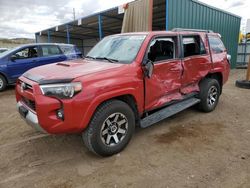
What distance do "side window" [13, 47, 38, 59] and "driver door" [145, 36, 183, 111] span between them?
6286 millimetres

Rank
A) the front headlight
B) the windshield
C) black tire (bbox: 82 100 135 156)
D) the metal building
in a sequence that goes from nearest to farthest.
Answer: the front headlight < black tire (bbox: 82 100 135 156) < the windshield < the metal building

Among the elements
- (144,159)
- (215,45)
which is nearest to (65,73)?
(144,159)

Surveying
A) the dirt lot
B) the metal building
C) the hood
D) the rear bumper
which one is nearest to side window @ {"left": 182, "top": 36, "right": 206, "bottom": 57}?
the dirt lot

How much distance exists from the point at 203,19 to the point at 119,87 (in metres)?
10.1

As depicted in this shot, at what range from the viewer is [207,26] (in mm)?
11758

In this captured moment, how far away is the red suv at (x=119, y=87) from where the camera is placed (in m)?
2.68

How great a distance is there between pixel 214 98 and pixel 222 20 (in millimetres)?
9700

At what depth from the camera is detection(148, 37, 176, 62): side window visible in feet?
12.4

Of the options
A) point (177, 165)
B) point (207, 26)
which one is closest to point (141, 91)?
point (177, 165)

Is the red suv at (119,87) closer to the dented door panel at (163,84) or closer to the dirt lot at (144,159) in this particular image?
the dented door panel at (163,84)

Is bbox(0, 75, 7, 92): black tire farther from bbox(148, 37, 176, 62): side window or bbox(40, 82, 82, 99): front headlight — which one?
bbox(148, 37, 176, 62): side window

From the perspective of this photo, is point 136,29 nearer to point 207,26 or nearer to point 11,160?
point 207,26

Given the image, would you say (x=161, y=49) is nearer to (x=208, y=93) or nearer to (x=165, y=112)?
(x=165, y=112)

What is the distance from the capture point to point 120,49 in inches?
148
